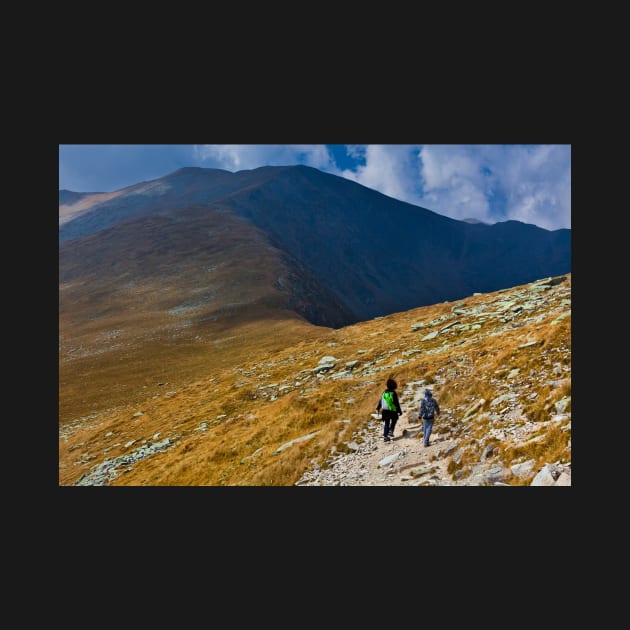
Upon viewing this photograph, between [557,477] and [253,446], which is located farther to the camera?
[253,446]

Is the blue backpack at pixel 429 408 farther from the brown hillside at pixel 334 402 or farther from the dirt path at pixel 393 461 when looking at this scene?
the brown hillside at pixel 334 402

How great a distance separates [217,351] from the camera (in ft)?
240

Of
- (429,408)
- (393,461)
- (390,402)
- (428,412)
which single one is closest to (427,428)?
(428,412)

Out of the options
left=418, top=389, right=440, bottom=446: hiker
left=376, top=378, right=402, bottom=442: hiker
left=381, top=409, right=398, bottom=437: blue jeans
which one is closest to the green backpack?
left=376, top=378, right=402, bottom=442: hiker

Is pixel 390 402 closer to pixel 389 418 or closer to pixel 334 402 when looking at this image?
pixel 389 418

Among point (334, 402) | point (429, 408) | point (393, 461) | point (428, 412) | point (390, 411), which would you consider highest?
point (429, 408)

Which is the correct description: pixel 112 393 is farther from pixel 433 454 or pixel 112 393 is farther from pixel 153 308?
pixel 153 308

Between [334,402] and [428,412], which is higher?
[428,412]

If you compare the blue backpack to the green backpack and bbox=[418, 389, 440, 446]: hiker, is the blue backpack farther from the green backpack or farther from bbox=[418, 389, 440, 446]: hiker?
the green backpack

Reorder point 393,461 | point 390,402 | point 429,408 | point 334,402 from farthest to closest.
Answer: point 334,402 < point 390,402 < point 429,408 < point 393,461

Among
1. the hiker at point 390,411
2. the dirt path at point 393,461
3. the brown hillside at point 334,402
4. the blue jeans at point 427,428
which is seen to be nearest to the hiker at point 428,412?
the blue jeans at point 427,428

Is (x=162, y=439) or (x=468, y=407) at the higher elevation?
(x=468, y=407)

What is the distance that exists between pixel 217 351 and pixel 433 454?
6298cm

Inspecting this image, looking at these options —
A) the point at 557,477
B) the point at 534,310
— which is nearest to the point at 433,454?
the point at 557,477
